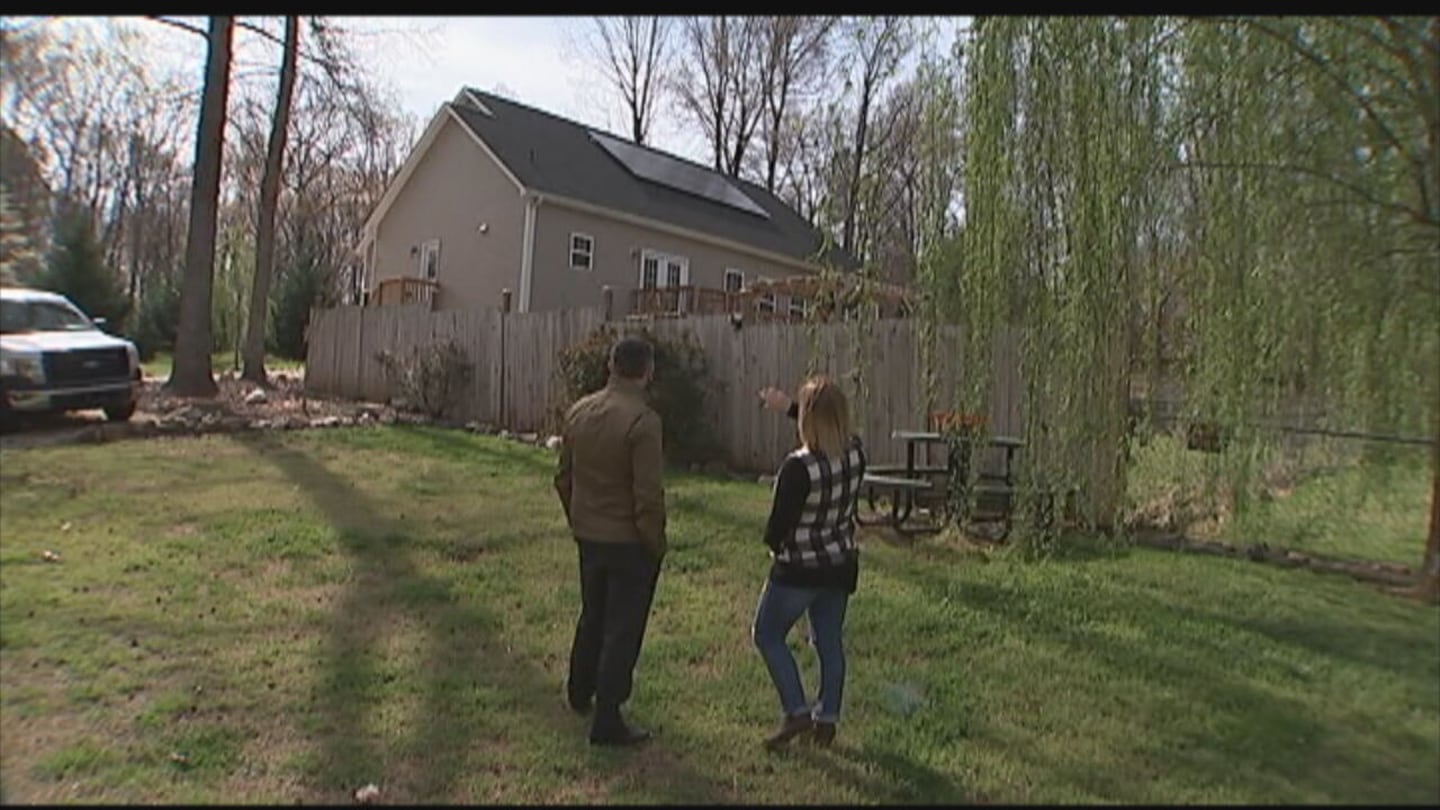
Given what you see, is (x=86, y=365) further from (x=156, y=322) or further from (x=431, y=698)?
(x=156, y=322)

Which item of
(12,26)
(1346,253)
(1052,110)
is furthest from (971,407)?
(12,26)

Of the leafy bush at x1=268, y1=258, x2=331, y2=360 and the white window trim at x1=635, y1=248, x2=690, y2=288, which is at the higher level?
the white window trim at x1=635, y1=248, x2=690, y2=288

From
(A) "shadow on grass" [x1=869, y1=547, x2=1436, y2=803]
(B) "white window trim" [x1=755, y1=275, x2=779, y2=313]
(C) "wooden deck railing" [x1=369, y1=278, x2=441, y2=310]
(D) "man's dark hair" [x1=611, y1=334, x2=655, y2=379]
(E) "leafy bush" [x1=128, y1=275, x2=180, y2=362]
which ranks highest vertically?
(C) "wooden deck railing" [x1=369, y1=278, x2=441, y2=310]

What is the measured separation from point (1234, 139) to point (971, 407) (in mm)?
2589

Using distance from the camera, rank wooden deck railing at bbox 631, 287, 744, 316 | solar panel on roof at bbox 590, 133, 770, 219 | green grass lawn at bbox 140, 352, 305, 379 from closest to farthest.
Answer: wooden deck railing at bbox 631, 287, 744, 316 → green grass lawn at bbox 140, 352, 305, 379 → solar panel on roof at bbox 590, 133, 770, 219

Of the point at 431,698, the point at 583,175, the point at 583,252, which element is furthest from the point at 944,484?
the point at 583,175

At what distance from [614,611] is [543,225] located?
1713cm

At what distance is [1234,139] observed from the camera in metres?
5.11

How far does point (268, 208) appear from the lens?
1736 cm

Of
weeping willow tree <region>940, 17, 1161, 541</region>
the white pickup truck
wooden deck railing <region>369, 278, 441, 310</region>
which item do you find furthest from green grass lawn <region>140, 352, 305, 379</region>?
weeping willow tree <region>940, 17, 1161, 541</region>

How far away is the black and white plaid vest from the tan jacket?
565mm

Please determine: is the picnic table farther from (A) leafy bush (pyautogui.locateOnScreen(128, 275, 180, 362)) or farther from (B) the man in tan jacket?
(A) leafy bush (pyautogui.locateOnScreen(128, 275, 180, 362))

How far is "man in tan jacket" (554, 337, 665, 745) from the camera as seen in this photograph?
3559 millimetres
